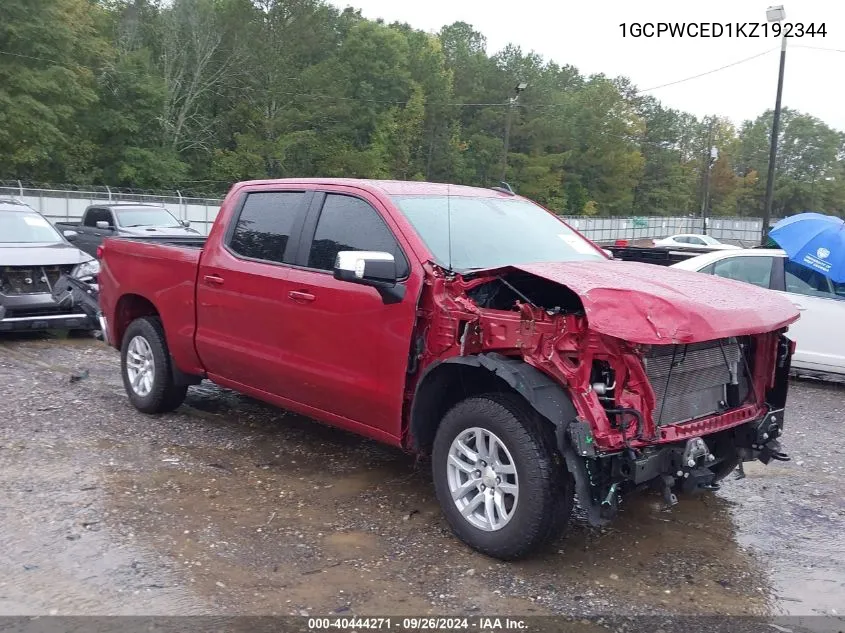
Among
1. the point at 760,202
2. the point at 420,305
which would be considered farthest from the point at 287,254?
the point at 760,202

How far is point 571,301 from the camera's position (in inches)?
163

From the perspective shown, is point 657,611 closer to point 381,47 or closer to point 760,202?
point 381,47

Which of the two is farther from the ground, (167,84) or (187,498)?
(167,84)

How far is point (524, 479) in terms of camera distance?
3791 mm

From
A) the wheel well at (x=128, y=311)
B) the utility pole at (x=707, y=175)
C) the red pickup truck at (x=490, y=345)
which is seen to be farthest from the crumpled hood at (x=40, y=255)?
the utility pole at (x=707, y=175)

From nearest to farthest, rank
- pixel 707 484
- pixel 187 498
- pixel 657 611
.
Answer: pixel 657 611 < pixel 707 484 < pixel 187 498

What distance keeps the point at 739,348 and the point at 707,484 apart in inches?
31.1

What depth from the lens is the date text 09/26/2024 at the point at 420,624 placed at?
11.3 ft

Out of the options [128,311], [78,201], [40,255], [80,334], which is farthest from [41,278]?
[78,201]

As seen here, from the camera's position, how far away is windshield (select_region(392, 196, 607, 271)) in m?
4.61

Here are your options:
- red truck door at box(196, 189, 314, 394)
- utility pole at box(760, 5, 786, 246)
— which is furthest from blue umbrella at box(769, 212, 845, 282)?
utility pole at box(760, 5, 786, 246)

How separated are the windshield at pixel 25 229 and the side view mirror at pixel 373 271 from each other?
7.87 metres

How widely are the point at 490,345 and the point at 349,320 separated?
99 cm

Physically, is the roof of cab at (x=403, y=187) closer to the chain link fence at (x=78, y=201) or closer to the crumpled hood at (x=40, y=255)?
the crumpled hood at (x=40, y=255)
